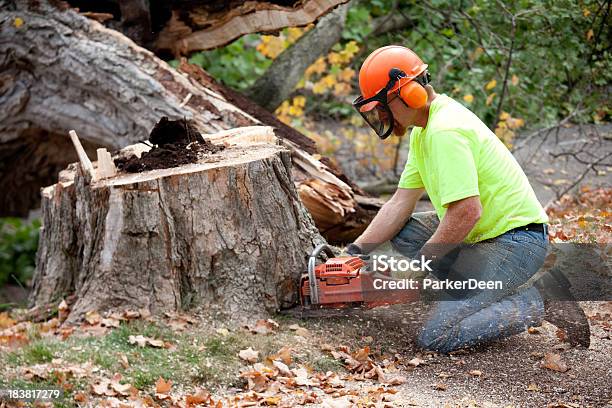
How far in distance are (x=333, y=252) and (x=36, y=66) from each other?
365cm

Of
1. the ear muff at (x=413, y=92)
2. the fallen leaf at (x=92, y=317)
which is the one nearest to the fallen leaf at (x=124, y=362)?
the fallen leaf at (x=92, y=317)

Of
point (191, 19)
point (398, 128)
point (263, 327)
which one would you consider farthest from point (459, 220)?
point (191, 19)

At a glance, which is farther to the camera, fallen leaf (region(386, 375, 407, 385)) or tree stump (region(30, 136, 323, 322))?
tree stump (region(30, 136, 323, 322))

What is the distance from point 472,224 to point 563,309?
813 mm

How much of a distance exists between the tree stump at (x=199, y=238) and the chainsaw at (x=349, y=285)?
0.22 metres

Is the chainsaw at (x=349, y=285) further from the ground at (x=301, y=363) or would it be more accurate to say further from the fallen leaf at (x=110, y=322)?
the fallen leaf at (x=110, y=322)

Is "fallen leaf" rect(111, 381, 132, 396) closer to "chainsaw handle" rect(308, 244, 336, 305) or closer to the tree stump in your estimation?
the tree stump

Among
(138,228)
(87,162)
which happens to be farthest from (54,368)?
(87,162)

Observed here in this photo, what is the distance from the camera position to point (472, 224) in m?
4.23

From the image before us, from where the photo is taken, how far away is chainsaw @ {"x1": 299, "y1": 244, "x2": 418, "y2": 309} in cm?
461

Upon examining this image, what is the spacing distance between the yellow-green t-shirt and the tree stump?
90 cm

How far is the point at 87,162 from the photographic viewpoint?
199 inches

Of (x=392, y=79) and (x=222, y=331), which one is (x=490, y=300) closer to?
(x=392, y=79)

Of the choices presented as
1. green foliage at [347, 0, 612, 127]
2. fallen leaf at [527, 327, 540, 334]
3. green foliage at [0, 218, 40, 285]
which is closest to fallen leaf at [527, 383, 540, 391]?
fallen leaf at [527, 327, 540, 334]
